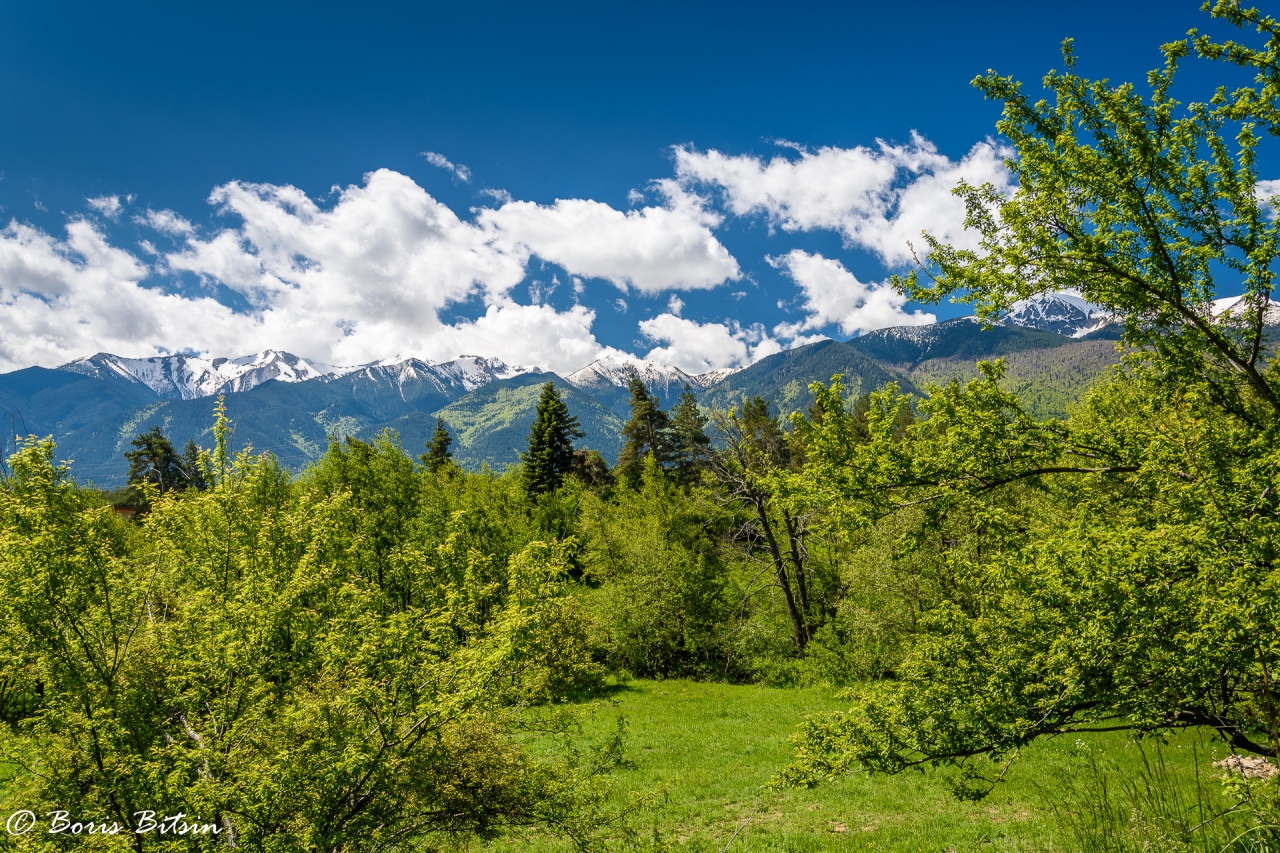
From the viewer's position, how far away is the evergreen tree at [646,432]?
5284cm

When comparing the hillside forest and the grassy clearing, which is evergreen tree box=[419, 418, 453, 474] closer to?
the grassy clearing

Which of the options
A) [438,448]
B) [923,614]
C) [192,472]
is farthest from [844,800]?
[192,472]

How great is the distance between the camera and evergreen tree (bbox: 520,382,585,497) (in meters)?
45.5

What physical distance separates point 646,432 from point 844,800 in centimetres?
4124

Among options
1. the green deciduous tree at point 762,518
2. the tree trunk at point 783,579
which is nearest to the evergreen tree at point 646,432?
the green deciduous tree at point 762,518

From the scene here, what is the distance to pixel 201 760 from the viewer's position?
276 inches

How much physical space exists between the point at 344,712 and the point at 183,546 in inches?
216

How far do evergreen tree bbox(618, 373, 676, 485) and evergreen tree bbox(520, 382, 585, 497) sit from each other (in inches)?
281

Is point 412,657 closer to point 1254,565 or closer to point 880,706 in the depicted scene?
point 880,706

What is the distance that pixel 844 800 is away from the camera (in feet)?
44.0
